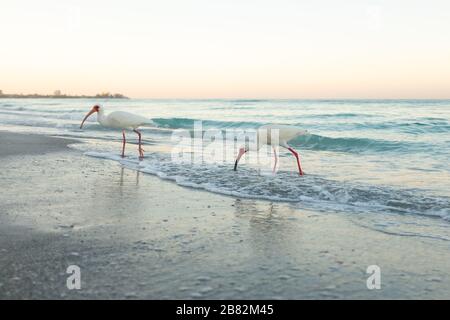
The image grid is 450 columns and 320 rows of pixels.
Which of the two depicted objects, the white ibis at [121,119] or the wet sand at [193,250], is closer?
the wet sand at [193,250]

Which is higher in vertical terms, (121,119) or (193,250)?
(121,119)

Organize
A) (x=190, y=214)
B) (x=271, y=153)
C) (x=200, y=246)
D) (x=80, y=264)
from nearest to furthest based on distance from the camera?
(x=80, y=264)
(x=200, y=246)
(x=190, y=214)
(x=271, y=153)

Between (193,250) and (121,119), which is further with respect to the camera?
(121,119)

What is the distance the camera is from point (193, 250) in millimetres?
4125

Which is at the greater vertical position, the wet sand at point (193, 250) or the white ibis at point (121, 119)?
the white ibis at point (121, 119)

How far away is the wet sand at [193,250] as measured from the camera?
3.28 meters

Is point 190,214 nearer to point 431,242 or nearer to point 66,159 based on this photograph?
point 431,242

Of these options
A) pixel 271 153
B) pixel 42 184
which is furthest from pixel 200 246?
pixel 271 153

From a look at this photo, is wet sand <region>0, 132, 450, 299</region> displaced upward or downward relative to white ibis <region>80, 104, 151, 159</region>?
downward

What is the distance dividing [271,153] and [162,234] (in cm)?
869

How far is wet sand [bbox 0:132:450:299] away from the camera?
3.28 m

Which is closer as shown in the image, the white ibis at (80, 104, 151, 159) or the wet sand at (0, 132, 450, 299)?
the wet sand at (0, 132, 450, 299)

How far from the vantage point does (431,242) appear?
4.66 meters

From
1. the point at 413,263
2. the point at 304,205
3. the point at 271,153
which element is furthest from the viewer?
the point at 271,153
